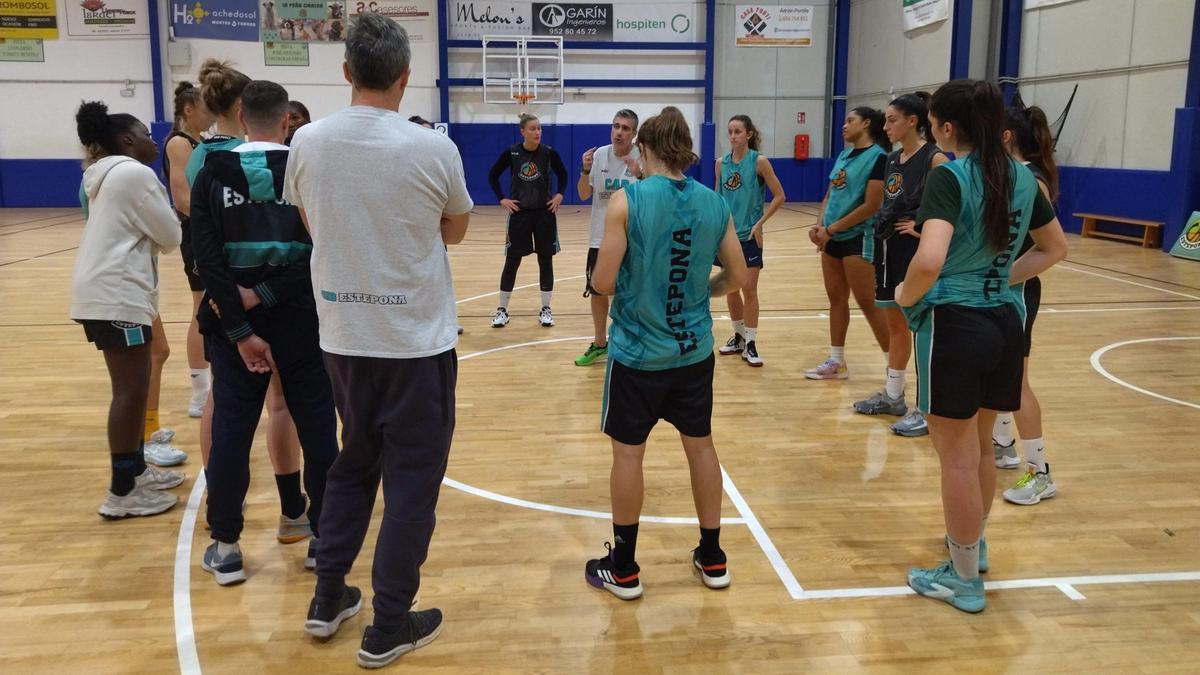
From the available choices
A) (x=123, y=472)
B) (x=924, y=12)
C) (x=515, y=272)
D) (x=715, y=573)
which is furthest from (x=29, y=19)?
(x=715, y=573)

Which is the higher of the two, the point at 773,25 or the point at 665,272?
the point at 773,25

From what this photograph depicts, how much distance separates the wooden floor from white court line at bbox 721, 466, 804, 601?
0.04ft

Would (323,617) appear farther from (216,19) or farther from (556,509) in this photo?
(216,19)

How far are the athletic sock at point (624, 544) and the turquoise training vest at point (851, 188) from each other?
3.11m

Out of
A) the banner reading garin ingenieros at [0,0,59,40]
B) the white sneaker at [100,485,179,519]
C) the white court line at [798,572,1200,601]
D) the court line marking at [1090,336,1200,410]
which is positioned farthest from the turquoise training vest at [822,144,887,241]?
the banner reading garin ingenieros at [0,0,59,40]

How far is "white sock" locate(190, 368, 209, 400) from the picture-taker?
5.18m

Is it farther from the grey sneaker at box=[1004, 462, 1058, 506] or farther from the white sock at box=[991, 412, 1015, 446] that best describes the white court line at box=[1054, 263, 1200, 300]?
the grey sneaker at box=[1004, 462, 1058, 506]

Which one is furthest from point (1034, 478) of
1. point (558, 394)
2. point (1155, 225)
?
point (1155, 225)

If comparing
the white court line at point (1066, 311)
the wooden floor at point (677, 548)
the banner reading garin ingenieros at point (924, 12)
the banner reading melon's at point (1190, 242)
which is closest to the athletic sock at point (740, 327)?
the wooden floor at point (677, 548)

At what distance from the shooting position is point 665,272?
296 centimetres

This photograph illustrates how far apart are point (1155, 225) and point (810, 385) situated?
9140 millimetres

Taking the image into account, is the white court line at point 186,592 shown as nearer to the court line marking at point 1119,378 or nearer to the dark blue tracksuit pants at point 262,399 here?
the dark blue tracksuit pants at point 262,399

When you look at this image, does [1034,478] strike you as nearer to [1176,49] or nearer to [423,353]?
[423,353]

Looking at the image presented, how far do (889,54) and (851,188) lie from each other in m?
15.1
